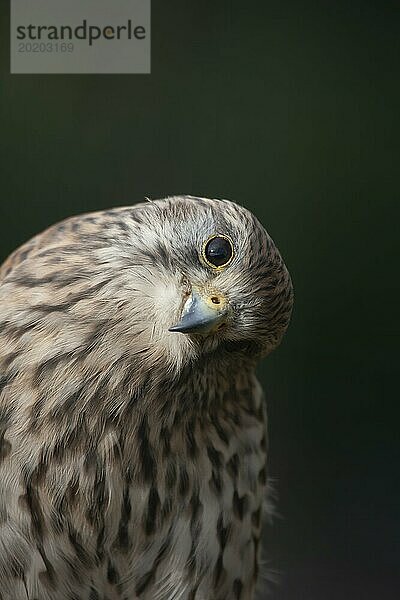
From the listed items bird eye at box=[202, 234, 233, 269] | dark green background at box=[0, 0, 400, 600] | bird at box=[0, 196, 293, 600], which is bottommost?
bird at box=[0, 196, 293, 600]

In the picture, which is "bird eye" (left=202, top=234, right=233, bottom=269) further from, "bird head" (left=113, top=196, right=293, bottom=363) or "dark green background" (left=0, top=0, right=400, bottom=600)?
"dark green background" (left=0, top=0, right=400, bottom=600)

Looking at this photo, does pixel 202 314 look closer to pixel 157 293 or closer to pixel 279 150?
pixel 157 293

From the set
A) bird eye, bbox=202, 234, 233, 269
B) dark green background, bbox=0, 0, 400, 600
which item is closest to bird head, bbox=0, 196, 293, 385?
bird eye, bbox=202, 234, 233, 269

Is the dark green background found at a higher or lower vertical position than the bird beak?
higher

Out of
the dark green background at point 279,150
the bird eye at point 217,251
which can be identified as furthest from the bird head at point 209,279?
the dark green background at point 279,150

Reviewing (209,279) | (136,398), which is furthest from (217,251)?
(136,398)

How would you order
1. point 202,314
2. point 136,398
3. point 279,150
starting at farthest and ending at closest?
1. point 279,150
2. point 136,398
3. point 202,314

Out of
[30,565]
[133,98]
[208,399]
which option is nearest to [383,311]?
[208,399]
